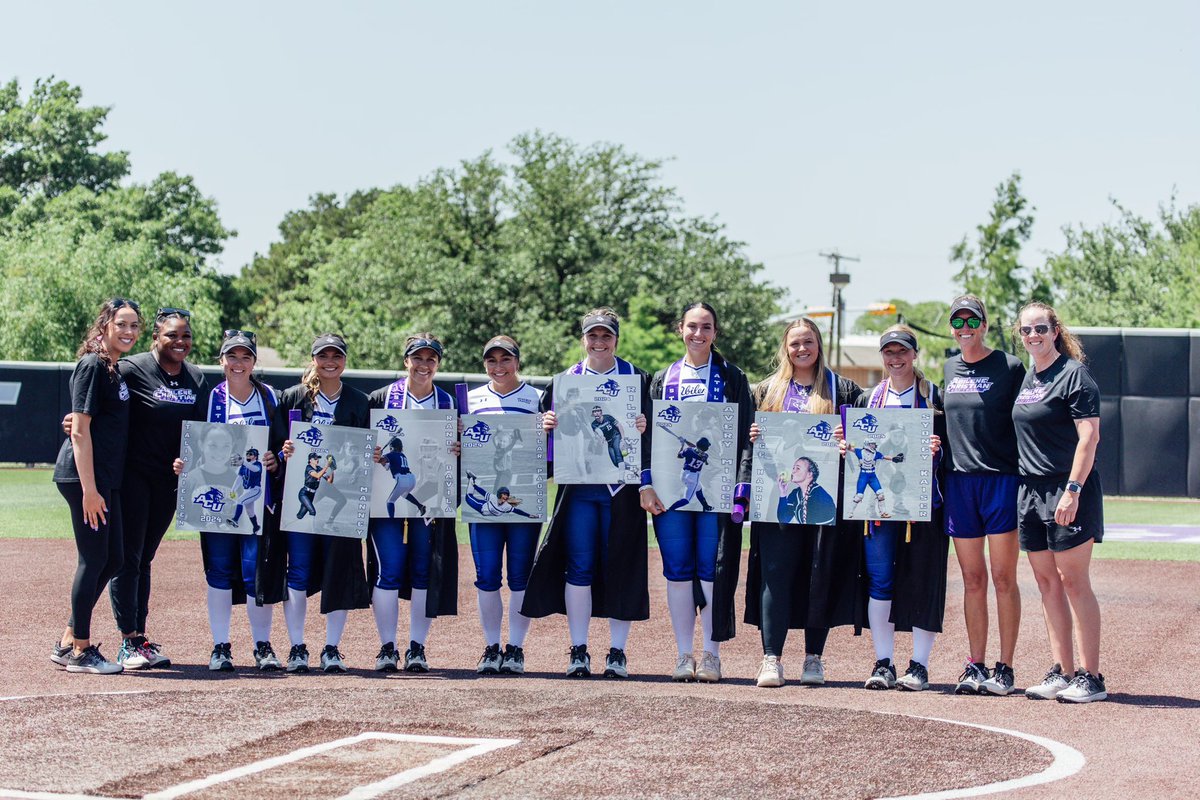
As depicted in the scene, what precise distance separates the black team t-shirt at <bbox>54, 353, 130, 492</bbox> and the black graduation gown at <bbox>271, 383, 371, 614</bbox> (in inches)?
33.4

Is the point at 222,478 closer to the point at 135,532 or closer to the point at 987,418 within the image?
the point at 135,532

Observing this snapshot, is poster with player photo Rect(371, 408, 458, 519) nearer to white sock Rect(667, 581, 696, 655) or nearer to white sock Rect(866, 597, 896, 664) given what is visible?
white sock Rect(667, 581, 696, 655)

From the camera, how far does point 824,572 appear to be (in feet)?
26.5

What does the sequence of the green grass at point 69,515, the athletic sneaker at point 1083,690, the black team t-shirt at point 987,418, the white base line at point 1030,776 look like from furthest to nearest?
1. the green grass at point 69,515
2. the black team t-shirt at point 987,418
3. the athletic sneaker at point 1083,690
4. the white base line at point 1030,776

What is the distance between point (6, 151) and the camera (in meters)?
56.2

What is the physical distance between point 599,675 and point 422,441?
5.47 ft

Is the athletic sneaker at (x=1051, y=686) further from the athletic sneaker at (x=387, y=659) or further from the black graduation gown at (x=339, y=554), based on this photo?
Result: the black graduation gown at (x=339, y=554)

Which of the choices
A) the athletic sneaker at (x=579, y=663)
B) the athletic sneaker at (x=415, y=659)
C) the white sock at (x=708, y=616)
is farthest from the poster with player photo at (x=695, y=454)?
the athletic sneaker at (x=415, y=659)

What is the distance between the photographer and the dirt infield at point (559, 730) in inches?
214

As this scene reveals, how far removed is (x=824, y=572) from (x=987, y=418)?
1221mm

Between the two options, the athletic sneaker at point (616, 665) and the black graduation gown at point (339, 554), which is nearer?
the athletic sneaker at point (616, 665)

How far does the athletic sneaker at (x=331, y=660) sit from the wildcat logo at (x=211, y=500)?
0.99 metres

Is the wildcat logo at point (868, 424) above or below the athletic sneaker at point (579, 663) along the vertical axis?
above

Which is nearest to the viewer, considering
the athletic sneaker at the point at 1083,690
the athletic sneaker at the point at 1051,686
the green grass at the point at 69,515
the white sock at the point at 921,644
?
the athletic sneaker at the point at 1083,690
